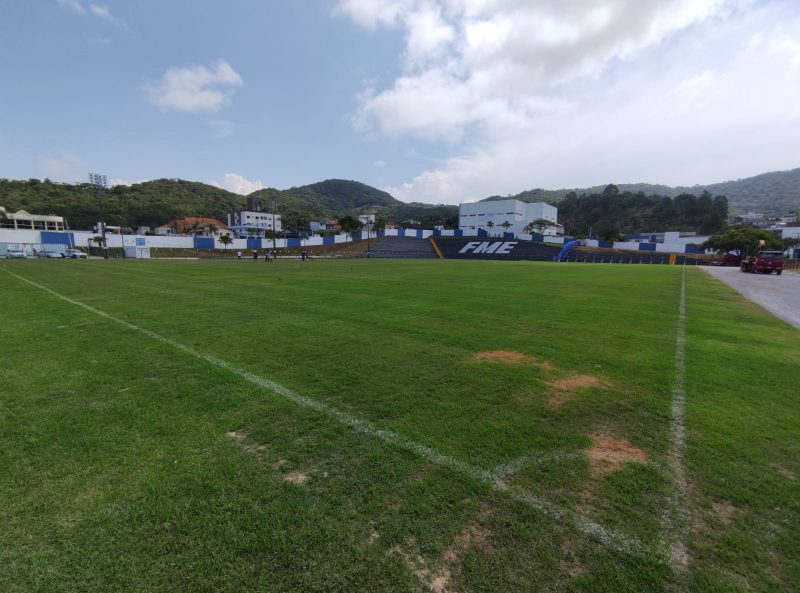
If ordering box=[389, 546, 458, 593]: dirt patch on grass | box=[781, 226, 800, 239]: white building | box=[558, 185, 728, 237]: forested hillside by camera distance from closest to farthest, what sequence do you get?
box=[389, 546, 458, 593]: dirt patch on grass, box=[781, 226, 800, 239]: white building, box=[558, 185, 728, 237]: forested hillside

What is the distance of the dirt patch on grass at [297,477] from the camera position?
2.93 m

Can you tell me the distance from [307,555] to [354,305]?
9.29 metres

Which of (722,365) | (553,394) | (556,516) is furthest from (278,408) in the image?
(722,365)

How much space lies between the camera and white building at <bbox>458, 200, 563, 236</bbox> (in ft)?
445

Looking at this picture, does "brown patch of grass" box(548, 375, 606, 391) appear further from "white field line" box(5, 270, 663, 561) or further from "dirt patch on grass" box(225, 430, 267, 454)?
"dirt patch on grass" box(225, 430, 267, 454)

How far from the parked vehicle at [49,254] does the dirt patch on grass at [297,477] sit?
70.3 metres

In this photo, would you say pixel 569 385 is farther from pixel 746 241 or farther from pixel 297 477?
pixel 746 241

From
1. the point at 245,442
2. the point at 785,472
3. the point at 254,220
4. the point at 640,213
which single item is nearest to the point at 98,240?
the point at 245,442

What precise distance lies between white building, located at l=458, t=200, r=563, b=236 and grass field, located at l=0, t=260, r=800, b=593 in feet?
434

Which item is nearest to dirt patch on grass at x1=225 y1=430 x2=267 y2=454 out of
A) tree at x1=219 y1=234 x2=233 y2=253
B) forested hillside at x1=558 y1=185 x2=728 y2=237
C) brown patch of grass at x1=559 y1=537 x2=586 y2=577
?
brown patch of grass at x1=559 y1=537 x2=586 y2=577

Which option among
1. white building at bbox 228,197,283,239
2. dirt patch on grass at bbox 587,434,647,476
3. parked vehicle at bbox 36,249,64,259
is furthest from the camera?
white building at bbox 228,197,283,239

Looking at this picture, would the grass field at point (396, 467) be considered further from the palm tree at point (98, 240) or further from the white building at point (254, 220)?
the white building at point (254, 220)

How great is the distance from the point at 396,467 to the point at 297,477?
788 mm

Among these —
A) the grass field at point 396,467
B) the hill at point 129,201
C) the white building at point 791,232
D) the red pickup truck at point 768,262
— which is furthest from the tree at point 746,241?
the hill at point 129,201
